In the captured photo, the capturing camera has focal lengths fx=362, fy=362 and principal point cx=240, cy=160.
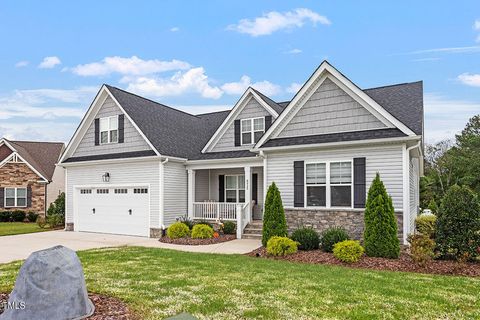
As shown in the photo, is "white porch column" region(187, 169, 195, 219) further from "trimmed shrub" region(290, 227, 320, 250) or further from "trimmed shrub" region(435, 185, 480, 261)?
"trimmed shrub" region(435, 185, 480, 261)

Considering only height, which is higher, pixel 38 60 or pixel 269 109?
pixel 38 60

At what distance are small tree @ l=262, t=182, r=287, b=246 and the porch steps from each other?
8.59 feet

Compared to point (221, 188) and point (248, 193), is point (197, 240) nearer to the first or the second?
point (248, 193)

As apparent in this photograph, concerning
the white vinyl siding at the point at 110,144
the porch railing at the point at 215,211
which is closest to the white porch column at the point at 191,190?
the porch railing at the point at 215,211

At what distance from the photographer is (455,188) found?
10023mm

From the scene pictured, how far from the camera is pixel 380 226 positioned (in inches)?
402

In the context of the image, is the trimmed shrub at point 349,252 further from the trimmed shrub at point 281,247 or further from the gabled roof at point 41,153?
the gabled roof at point 41,153

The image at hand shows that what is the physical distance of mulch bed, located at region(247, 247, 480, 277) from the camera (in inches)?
341

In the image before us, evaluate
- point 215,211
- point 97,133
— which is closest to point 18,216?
Answer: point 97,133

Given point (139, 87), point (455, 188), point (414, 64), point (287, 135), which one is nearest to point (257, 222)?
point (287, 135)

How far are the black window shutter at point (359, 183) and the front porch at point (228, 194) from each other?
4.76 metres

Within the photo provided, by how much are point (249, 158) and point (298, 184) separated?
3.08m

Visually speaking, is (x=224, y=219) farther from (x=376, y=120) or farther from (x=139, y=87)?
(x=139, y=87)

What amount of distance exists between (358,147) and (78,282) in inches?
377
